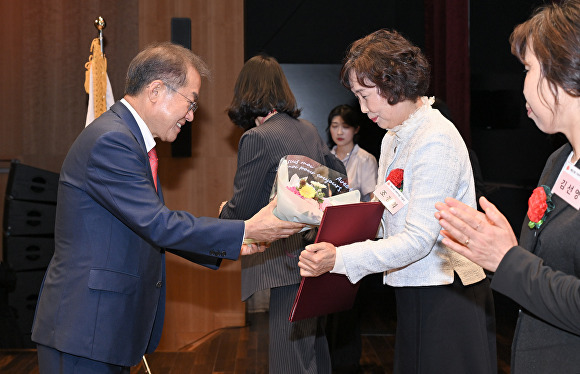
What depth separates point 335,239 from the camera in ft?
6.56

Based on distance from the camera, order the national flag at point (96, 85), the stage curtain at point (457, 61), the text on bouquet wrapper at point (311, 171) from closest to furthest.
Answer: the text on bouquet wrapper at point (311, 171), the national flag at point (96, 85), the stage curtain at point (457, 61)

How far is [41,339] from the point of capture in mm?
1873

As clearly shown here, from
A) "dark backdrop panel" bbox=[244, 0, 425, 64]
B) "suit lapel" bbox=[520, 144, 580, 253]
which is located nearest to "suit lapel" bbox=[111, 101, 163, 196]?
"suit lapel" bbox=[520, 144, 580, 253]

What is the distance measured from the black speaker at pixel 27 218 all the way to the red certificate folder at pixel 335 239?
9.76 ft

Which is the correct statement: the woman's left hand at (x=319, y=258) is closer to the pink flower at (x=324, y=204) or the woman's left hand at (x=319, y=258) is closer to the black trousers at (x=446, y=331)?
the pink flower at (x=324, y=204)

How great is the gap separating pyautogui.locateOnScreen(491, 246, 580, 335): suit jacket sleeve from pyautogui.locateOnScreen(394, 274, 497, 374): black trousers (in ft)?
2.06

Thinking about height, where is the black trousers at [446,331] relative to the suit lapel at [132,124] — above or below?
below

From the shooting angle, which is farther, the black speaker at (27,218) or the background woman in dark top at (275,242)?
the black speaker at (27,218)

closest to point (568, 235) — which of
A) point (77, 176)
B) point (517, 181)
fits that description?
point (77, 176)

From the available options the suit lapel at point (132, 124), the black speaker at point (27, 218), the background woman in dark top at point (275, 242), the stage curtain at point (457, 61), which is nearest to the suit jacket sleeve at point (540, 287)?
the suit lapel at point (132, 124)

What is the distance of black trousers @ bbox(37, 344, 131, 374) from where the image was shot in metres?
1.86

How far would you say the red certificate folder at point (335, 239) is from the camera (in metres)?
1.92

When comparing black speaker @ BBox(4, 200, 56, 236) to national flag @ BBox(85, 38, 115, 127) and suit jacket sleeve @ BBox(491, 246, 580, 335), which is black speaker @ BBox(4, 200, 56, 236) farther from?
suit jacket sleeve @ BBox(491, 246, 580, 335)

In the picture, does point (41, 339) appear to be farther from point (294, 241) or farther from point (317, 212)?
point (294, 241)
